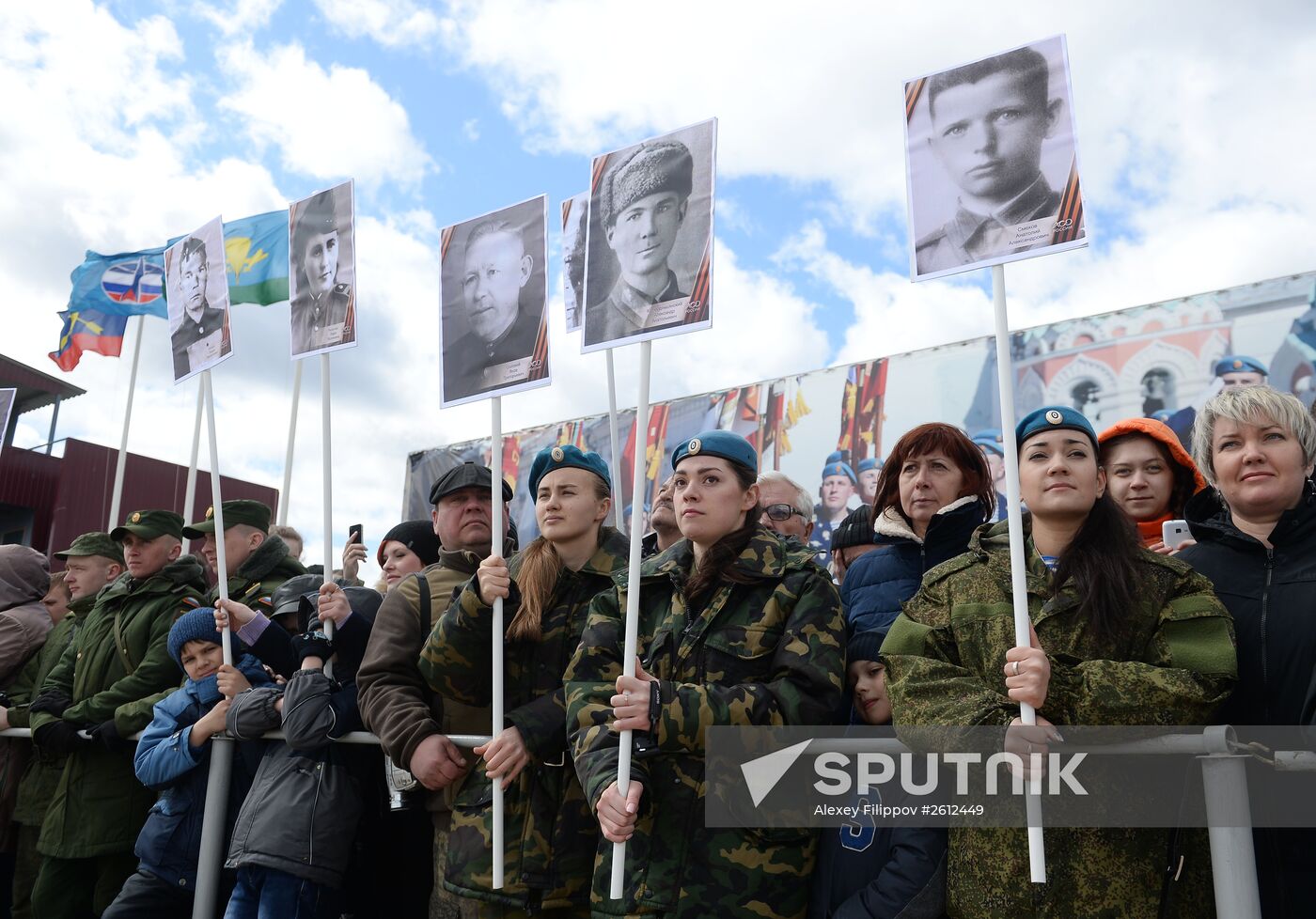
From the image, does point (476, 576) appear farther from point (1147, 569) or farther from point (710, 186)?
point (1147, 569)

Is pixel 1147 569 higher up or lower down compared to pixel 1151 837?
higher up

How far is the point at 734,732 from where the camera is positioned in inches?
104

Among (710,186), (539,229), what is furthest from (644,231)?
(539,229)

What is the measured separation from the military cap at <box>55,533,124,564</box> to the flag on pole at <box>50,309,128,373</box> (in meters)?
5.29

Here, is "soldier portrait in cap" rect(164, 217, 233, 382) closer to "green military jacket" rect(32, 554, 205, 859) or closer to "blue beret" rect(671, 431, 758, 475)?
"green military jacket" rect(32, 554, 205, 859)

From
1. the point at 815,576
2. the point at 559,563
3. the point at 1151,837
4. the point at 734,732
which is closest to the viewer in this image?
the point at 1151,837

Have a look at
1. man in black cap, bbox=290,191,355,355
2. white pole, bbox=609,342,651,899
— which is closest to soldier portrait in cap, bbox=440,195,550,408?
white pole, bbox=609,342,651,899

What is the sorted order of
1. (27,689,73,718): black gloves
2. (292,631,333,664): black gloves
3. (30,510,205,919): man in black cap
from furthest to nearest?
(27,689,73,718): black gloves
(30,510,205,919): man in black cap
(292,631,333,664): black gloves

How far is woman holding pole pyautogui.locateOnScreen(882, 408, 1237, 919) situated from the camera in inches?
88.5

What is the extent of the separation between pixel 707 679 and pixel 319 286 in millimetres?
2585

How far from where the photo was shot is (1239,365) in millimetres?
8891

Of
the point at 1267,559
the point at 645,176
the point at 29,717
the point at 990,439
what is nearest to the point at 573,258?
the point at 645,176

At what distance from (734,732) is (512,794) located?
0.89m

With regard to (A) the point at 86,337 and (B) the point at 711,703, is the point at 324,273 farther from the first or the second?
(A) the point at 86,337
